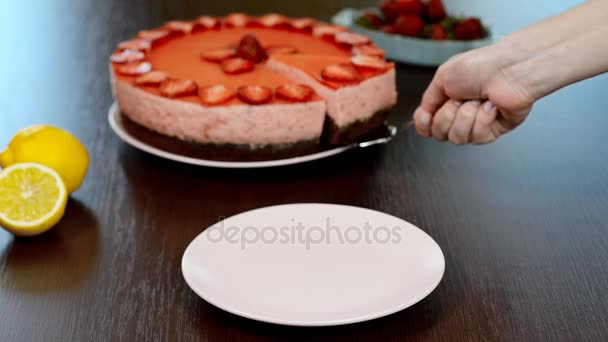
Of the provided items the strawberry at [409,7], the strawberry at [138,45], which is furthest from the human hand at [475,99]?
the strawberry at [409,7]

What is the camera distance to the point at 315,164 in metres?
1.63

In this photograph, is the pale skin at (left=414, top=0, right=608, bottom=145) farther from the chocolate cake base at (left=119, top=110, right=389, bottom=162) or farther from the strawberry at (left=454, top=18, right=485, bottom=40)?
the strawberry at (left=454, top=18, right=485, bottom=40)

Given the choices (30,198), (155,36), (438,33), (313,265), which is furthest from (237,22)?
(313,265)

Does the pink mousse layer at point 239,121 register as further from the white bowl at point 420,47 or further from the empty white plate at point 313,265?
the white bowl at point 420,47

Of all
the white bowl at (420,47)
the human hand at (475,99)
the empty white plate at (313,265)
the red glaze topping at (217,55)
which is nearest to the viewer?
the empty white plate at (313,265)

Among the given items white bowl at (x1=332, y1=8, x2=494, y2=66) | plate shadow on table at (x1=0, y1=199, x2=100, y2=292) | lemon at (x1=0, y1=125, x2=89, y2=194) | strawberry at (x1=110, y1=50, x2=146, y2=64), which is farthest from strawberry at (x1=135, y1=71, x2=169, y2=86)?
white bowl at (x1=332, y1=8, x2=494, y2=66)

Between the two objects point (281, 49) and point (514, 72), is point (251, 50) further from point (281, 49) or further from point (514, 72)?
point (514, 72)

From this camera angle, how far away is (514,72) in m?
1.32

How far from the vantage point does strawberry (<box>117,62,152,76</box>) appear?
1654 mm

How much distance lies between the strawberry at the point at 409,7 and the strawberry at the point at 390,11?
0.01 metres

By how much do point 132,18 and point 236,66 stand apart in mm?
1060

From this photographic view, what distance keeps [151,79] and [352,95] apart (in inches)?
17.1

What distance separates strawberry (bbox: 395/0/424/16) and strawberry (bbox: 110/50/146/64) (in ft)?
2.80

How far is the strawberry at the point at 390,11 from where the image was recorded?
2.26 metres
